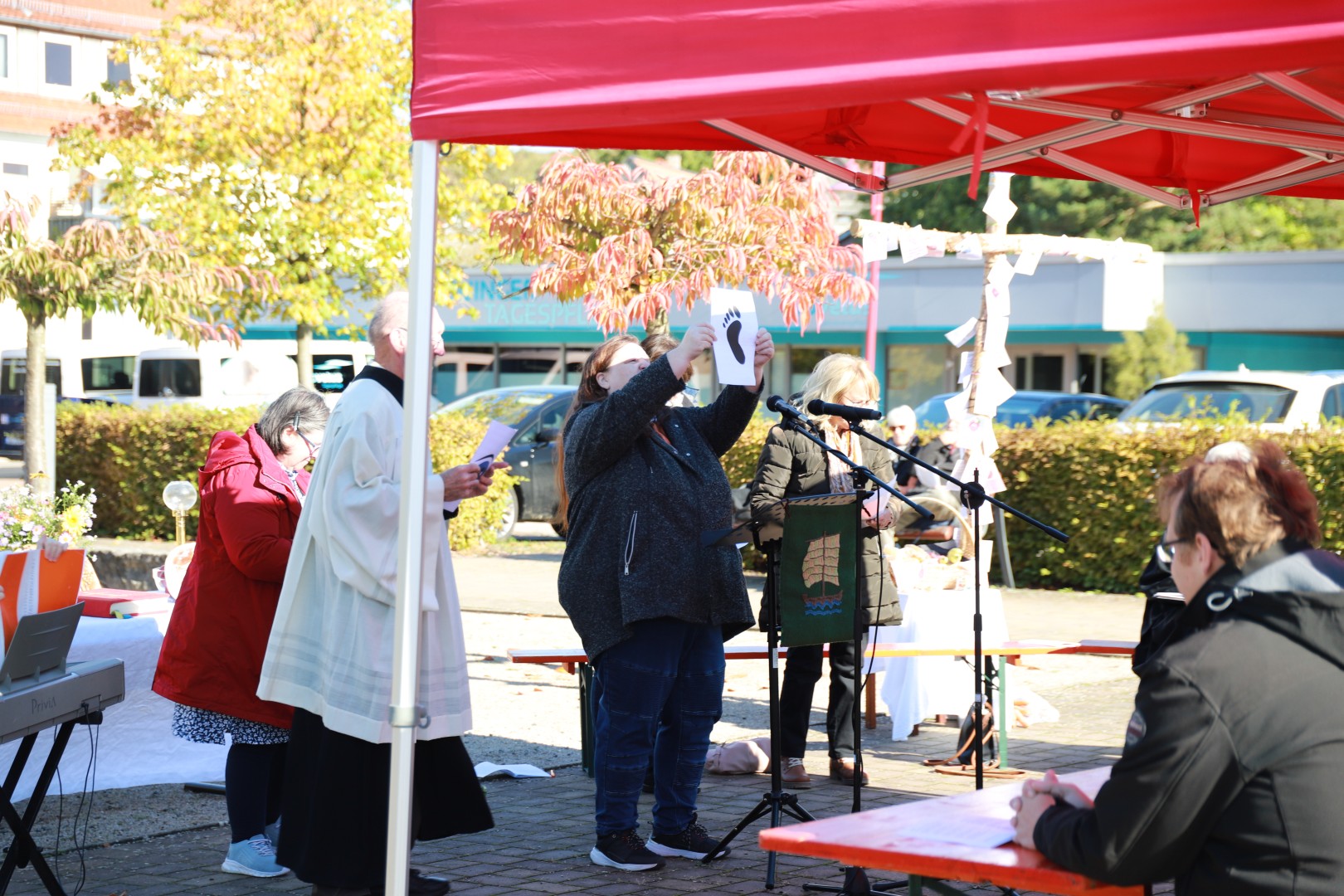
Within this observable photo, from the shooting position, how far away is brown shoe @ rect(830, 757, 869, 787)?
6.36 meters

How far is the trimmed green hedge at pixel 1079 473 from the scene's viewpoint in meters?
11.6

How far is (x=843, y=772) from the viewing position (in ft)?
20.9

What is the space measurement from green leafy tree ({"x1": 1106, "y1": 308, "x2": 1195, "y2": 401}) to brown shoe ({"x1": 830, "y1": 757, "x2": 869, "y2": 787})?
67.4 feet

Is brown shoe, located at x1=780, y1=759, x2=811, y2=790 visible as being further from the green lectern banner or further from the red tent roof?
the red tent roof

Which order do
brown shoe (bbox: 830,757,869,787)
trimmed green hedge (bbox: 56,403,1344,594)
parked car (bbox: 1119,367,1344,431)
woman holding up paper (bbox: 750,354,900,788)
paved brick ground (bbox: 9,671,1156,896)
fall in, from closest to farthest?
paved brick ground (bbox: 9,671,1156,896), woman holding up paper (bbox: 750,354,900,788), brown shoe (bbox: 830,757,869,787), trimmed green hedge (bbox: 56,403,1344,594), parked car (bbox: 1119,367,1344,431)

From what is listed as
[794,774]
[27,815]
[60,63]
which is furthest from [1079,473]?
[60,63]

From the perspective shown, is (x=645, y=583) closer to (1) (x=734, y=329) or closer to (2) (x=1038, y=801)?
(1) (x=734, y=329)

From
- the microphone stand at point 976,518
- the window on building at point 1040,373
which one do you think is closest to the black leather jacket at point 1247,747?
the microphone stand at point 976,518

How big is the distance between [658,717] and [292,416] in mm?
1653

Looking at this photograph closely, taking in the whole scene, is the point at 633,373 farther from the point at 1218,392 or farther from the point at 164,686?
the point at 1218,392

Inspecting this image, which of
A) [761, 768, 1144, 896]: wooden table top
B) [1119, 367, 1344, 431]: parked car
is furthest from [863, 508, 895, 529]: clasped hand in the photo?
[1119, 367, 1344, 431]: parked car

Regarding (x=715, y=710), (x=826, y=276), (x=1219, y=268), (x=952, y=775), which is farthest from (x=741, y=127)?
(x=1219, y=268)

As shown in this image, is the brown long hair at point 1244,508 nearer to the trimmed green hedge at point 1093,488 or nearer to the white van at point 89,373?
the trimmed green hedge at point 1093,488

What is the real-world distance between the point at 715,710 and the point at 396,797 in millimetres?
1971
